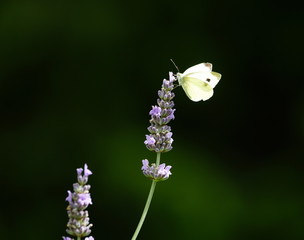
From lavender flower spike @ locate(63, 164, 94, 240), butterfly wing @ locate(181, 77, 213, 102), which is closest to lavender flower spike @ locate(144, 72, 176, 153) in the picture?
butterfly wing @ locate(181, 77, 213, 102)

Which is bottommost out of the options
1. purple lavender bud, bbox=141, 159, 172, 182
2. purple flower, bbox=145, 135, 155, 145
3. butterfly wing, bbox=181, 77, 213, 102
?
purple lavender bud, bbox=141, 159, 172, 182

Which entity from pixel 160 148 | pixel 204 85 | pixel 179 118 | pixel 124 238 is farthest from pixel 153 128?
pixel 179 118

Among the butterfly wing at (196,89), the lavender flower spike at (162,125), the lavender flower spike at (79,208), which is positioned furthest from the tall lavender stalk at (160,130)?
the lavender flower spike at (79,208)

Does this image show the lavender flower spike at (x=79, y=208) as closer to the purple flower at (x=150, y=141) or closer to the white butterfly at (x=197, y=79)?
the purple flower at (x=150, y=141)

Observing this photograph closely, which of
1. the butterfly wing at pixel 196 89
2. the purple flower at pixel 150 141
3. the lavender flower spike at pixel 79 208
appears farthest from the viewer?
the butterfly wing at pixel 196 89

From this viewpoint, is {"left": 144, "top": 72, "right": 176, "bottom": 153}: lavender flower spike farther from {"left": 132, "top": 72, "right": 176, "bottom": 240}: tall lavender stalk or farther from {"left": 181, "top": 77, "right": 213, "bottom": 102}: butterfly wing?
{"left": 181, "top": 77, "right": 213, "bottom": 102}: butterfly wing

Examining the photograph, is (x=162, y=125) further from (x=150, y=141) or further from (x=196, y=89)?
(x=196, y=89)
